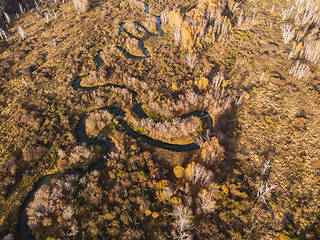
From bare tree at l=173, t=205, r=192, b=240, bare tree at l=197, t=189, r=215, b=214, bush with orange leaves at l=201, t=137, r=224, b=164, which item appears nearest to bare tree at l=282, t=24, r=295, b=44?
bush with orange leaves at l=201, t=137, r=224, b=164

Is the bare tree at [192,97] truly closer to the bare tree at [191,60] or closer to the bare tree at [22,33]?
the bare tree at [191,60]

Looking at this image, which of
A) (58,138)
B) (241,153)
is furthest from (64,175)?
(241,153)

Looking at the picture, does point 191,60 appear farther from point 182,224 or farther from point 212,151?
point 182,224

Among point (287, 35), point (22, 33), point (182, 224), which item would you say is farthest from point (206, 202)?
point (22, 33)

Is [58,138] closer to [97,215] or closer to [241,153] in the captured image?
[97,215]

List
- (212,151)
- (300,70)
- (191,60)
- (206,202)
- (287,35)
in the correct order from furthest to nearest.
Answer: (287,35), (191,60), (300,70), (212,151), (206,202)

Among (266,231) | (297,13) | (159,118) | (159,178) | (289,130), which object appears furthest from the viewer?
(297,13)

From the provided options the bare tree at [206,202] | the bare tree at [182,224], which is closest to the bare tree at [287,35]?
the bare tree at [206,202]

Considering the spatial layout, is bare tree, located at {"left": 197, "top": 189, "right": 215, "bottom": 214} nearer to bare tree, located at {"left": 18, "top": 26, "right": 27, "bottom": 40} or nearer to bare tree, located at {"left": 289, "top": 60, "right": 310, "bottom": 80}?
bare tree, located at {"left": 289, "top": 60, "right": 310, "bottom": 80}

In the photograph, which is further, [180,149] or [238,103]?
[238,103]
